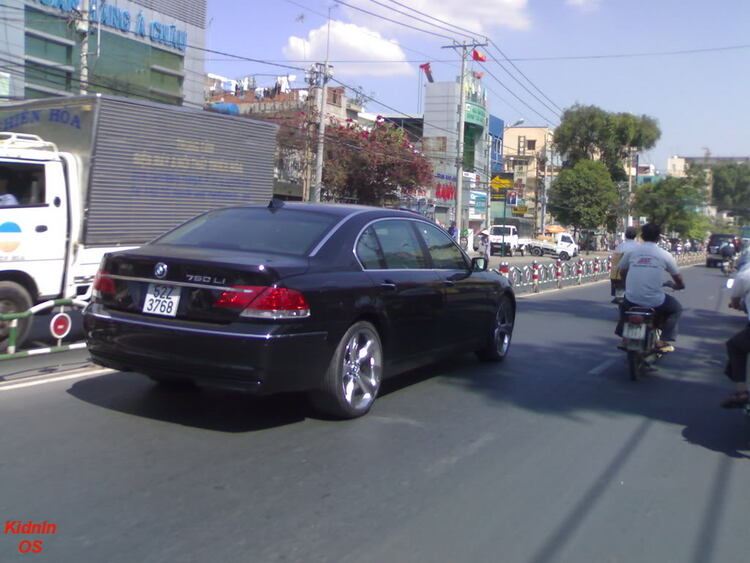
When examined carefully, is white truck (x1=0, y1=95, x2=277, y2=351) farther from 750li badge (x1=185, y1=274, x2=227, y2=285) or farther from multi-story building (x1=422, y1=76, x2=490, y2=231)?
multi-story building (x1=422, y1=76, x2=490, y2=231)

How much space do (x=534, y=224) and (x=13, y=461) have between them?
63631mm

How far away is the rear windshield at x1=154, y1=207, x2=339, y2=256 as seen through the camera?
5.83 meters

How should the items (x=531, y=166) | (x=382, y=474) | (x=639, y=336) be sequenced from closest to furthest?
(x=382, y=474), (x=639, y=336), (x=531, y=166)

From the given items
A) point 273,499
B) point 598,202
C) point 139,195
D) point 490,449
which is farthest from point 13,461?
point 598,202

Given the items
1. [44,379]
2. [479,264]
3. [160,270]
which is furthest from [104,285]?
[479,264]

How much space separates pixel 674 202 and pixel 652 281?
6174 centimetres

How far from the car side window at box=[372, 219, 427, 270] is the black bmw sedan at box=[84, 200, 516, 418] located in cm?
1

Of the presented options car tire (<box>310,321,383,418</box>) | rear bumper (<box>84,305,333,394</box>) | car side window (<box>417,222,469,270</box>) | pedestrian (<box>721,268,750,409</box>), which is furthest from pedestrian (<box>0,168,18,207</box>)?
pedestrian (<box>721,268,750,409</box>)

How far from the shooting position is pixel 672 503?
461cm

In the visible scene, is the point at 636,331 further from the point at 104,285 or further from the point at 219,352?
the point at 104,285

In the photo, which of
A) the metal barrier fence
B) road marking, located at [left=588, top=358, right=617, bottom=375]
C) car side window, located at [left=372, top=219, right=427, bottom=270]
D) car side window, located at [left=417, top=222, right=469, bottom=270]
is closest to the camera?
car side window, located at [left=372, top=219, right=427, bottom=270]

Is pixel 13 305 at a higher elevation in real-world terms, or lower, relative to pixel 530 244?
lower

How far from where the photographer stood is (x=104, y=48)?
27375mm

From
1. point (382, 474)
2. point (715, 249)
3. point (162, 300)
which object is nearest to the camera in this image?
point (382, 474)
